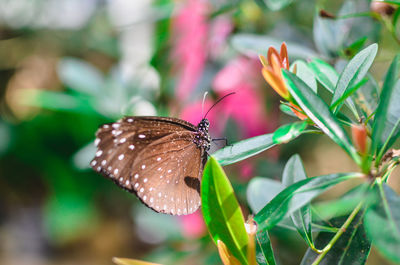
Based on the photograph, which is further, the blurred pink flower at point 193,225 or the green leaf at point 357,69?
the blurred pink flower at point 193,225

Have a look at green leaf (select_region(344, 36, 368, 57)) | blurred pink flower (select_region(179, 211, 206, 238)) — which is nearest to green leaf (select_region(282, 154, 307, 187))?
green leaf (select_region(344, 36, 368, 57))

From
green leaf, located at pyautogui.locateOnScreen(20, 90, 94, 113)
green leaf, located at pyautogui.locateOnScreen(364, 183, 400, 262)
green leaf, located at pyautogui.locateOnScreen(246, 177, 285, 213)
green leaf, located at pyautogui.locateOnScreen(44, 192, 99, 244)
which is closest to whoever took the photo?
green leaf, located at pyautogui.locateOnScreen(364, 183, 400, 262)

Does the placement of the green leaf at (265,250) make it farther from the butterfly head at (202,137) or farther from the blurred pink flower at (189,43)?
the blurred pink flower at (189,43)

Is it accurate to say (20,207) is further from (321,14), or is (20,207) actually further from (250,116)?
(321,14)

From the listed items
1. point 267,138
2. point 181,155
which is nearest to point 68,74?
point 181,155

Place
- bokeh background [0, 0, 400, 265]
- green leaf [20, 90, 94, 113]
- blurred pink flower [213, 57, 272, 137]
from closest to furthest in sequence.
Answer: bokeh background [0, 0, 400, 265]
blurred pink flower [213, 57, 272, 137]
green leaf [20, 90, 94, 113]

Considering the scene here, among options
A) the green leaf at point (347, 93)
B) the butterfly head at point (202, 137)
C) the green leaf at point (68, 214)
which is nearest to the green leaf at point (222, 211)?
the green leaf at point (347, 93)

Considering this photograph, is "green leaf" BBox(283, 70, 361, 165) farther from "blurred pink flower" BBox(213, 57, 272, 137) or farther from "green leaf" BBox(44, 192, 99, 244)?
"green leaf" BBox(44, 192, 99, 244)
